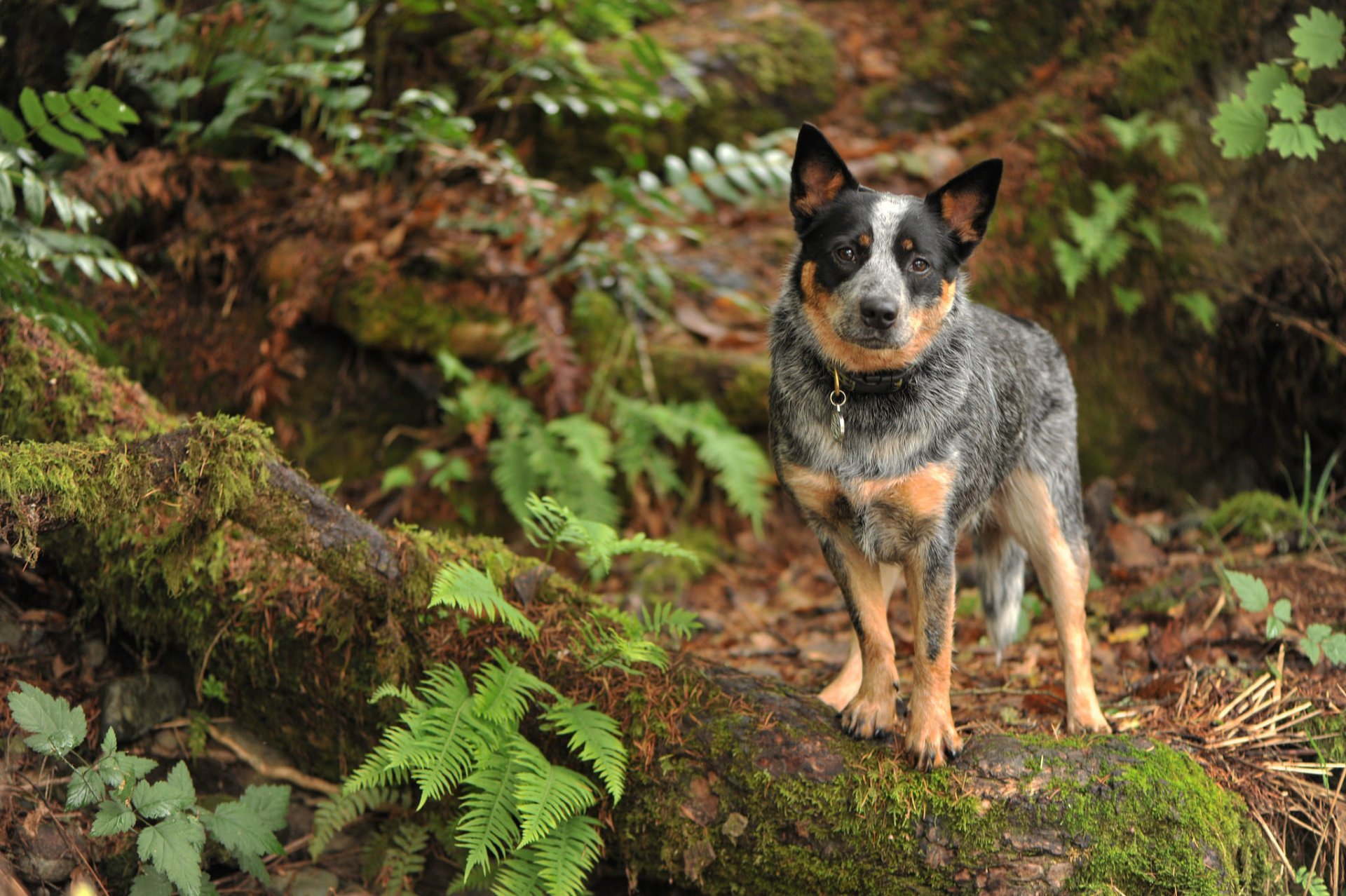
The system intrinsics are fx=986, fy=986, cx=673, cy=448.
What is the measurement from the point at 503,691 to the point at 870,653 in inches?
55.1

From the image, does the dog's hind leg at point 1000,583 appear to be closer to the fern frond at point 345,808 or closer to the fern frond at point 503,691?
the fern frond at point 503,691

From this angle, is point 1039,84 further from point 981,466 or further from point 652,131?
point 981,466

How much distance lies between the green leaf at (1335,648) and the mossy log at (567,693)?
2.98ft

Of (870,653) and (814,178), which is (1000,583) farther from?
(814,178)

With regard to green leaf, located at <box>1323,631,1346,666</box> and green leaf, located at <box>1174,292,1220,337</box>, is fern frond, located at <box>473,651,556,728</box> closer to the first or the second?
green leaf, located at <box>1323,631,1346,666</box>

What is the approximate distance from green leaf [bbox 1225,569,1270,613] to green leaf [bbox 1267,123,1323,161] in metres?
1.95

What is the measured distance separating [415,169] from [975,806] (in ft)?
17.4

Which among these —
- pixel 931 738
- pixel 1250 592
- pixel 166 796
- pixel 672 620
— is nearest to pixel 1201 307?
pixel 1250 592

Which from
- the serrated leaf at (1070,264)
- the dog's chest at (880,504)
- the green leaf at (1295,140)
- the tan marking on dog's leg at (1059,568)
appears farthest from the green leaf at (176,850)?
the serrated leaf at (1070,264)

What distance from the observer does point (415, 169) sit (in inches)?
262

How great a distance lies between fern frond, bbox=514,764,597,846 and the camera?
10.7 ft

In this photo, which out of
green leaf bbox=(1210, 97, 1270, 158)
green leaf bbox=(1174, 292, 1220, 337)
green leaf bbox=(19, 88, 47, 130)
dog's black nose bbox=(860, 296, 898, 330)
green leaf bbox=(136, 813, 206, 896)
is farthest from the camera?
green leaf bbox=(1174, 292, 1220, 337)

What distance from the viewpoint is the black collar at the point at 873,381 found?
12.3ft

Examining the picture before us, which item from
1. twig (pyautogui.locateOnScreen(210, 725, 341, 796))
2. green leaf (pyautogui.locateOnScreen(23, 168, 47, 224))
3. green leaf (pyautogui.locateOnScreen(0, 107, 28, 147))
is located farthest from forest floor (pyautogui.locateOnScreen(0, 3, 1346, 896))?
green leaf (pyautogui.locateOnScreen(0, 107, 28, 147))
